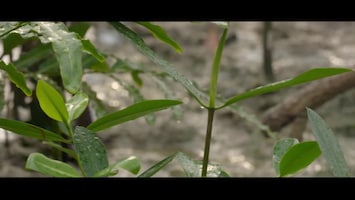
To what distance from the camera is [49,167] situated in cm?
49

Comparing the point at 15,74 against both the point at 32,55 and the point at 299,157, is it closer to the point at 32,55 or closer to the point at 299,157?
the point at 299,157

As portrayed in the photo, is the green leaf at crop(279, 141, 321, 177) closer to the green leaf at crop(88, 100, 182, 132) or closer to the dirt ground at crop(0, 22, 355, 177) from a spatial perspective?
the green leaf at crop(88, 100, 182, 132)

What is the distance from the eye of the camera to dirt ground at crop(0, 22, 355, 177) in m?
2.04

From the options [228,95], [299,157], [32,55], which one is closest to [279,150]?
[299,157]

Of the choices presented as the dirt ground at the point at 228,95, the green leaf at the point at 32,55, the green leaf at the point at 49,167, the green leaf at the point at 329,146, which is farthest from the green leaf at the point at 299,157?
the dirt ground at the point at 228,95

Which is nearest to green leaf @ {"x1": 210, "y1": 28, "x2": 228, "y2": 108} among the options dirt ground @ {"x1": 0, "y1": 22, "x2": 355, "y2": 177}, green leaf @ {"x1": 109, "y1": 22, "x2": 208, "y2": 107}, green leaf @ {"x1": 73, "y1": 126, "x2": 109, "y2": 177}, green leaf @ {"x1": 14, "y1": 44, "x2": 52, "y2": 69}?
green leaf @ {"x1": 109, "y1": 22, "x2": 208, "y2": 107}

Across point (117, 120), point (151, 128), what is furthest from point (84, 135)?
point (151, 128)

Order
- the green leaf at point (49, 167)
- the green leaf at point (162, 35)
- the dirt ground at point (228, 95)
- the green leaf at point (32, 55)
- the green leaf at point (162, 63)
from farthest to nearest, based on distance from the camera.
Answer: the dirt ground at point (228, 95), the green leaf at point (32, 55), the green leaf at point (162, 35), the green leaf at point (162, 63), the green leaf at point (49, 167)

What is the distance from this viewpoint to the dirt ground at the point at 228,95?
204 cm

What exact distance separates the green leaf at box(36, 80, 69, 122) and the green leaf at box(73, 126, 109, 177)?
0.03 m

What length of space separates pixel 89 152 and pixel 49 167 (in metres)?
0.04

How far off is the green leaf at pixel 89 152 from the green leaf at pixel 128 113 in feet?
0.11

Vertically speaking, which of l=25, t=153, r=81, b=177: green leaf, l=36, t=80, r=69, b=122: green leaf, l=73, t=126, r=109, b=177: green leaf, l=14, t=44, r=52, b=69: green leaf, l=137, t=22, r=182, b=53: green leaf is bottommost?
l=25, t=153, r=81, b=177: green leaf

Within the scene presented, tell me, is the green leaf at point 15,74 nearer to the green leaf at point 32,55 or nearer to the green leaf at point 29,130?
the green leaf at point 29,130
